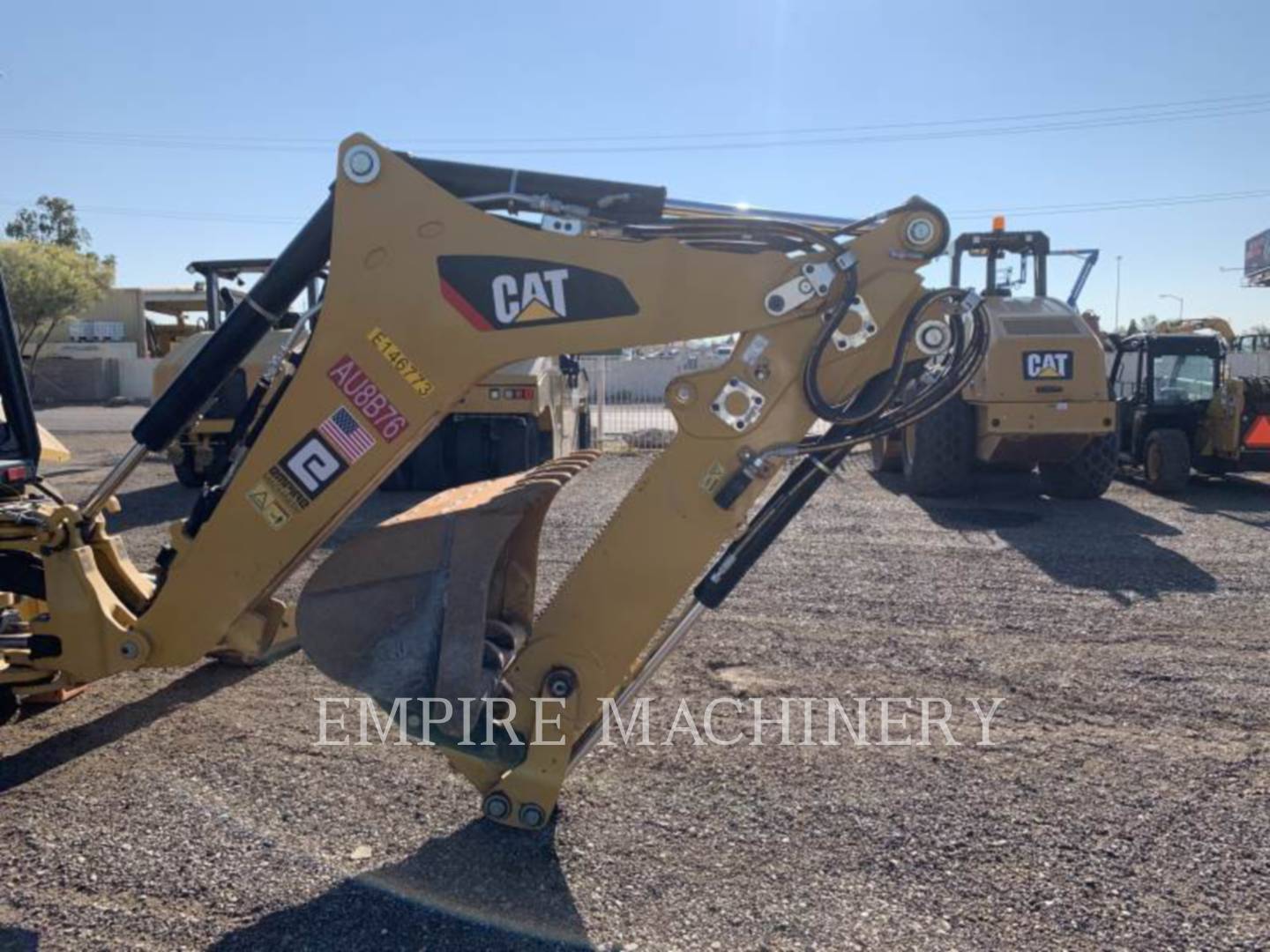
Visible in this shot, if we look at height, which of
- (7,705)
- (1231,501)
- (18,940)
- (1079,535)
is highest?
(1231,501)

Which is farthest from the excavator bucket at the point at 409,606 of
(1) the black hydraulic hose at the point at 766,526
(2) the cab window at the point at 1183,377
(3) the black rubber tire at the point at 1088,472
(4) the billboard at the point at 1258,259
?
(4) the billboard at the point at 1258,259

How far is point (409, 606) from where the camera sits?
341 cm

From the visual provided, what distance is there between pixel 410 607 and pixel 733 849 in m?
1.44

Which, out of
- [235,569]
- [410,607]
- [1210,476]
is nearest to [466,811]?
[410,607]

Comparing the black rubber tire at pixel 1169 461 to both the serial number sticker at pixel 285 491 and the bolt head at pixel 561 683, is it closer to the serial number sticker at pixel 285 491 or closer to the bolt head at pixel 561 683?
the bolt head at pixel 561 683

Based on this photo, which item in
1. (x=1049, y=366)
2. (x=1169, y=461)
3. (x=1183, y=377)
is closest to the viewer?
(x=1049, y=366)

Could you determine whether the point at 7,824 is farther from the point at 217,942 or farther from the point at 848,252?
the point at 848,252

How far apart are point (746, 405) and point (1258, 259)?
5864 centimetres

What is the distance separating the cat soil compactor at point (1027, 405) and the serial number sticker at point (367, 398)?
877 centimetres

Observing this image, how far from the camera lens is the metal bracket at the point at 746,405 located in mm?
3291

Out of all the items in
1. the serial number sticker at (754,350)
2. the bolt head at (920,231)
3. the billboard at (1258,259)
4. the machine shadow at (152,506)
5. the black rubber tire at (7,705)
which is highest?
the billboard at (1258,259)

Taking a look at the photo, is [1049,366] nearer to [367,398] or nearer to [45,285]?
[367,398]

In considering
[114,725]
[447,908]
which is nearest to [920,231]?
[447,908]

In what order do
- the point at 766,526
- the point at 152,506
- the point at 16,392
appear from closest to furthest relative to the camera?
the point at 766,526 → the point at 16,392 → the point at 152,506
